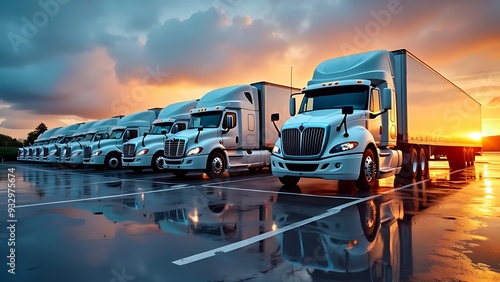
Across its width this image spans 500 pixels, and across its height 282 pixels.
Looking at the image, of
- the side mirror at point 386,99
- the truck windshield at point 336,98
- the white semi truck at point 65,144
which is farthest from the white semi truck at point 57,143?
the side mirror at point 386,99

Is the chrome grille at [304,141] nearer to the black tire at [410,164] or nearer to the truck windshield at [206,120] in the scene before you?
the black tire at [410,164]

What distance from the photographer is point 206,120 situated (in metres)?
13.8

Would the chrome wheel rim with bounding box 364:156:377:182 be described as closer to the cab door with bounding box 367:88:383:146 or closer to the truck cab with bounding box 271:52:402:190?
the truck cab with bounding box 271:52:402:190

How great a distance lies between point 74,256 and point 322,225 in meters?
3.39

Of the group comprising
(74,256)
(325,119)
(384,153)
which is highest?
(325,119)

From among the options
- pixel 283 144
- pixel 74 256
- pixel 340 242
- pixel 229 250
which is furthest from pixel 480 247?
pixel 283 144

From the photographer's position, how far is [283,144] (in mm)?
9000

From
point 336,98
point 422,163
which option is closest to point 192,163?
point 336,98

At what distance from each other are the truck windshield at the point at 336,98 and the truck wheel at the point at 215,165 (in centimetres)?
463

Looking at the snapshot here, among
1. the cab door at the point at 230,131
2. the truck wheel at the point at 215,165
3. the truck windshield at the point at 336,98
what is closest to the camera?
the truck windshield at the point at 336,98

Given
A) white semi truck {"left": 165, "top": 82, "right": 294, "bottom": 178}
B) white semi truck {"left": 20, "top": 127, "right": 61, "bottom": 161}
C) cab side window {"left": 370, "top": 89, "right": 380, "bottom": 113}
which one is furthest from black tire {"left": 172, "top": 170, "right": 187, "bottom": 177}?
white semi truck {"left": 20, "top": 127, "right": 61, "bottom": 161}

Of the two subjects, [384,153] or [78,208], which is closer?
[78,208]

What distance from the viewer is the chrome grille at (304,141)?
27.4 ft

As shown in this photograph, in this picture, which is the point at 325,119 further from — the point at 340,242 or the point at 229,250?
the point at 229,250
